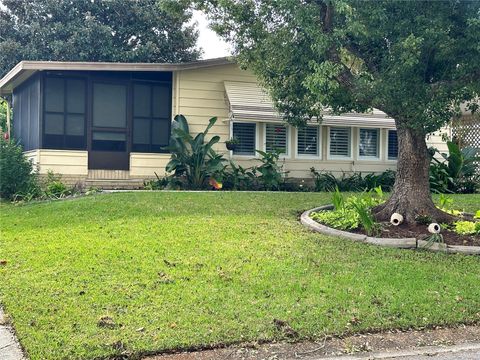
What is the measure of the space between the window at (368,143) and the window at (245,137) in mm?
3376

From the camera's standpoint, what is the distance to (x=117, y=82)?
13.5m

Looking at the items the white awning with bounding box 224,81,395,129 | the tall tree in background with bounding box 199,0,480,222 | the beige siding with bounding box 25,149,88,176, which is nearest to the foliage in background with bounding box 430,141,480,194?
the white awning with bounding box 224,81,395,129

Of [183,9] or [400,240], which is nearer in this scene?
[400,240]

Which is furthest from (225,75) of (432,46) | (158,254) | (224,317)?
(224,317)

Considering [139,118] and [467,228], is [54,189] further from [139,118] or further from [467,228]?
[467,228]

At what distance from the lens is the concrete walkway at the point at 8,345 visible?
3609 mm

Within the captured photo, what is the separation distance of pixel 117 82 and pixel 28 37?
47.1 ft

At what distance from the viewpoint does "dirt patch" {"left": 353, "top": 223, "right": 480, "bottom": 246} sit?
6987mm

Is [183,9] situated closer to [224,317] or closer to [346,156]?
[224,317]

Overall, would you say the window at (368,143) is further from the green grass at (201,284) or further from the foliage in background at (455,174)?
the green grass at (201,284)

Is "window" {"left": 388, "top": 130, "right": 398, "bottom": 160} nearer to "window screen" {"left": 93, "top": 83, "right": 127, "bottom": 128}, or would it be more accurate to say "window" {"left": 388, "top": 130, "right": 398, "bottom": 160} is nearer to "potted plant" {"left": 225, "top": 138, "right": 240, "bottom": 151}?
"potted plant" {"left": 225, "top": 138, "right": 240, "bottom": 151}

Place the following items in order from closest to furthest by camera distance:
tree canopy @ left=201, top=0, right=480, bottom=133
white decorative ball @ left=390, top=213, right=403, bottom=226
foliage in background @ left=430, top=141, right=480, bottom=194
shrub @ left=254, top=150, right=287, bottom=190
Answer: tree canopy @ left=201, top=0, right=480, bottom=133
white decorative ball @ left=390, top=213, right=403, bottom=226
foliage in background @ left=430, top=141, right=480, bottom=194
shrub @ left=254, top=150, right=287, bottom=190

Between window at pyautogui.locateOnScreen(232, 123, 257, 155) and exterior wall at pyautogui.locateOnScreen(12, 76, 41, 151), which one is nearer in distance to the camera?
exterior wall at pyautogui.locateOnScreen(12, 76, 41, 151)

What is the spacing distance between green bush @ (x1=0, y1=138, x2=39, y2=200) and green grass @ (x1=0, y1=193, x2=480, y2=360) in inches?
138
